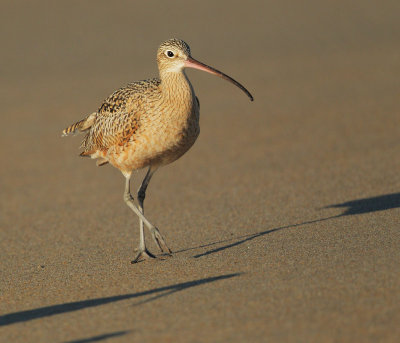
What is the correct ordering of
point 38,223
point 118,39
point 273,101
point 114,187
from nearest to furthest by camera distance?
1. point 38,223
2. point 114,187
3. point 273,101
4. point 118,39

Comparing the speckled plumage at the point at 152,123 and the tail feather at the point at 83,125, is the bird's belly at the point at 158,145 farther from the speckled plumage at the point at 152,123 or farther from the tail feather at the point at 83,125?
the tail feather at the point at 83,125

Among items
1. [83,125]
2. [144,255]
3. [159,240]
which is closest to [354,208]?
[159,240]

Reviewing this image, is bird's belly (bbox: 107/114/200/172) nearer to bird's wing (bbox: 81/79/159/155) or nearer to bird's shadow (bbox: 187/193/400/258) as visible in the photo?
bird's wing (bbox: 81/79/159/155)

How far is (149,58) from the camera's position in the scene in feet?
63.7

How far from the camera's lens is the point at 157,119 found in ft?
19.1

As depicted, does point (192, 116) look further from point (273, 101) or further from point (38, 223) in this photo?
point (273, 101)

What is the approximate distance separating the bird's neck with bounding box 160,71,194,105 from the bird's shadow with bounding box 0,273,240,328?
1.57 m

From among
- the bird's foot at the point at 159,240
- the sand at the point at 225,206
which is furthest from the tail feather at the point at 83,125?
the bird's foot at the point at 159,240

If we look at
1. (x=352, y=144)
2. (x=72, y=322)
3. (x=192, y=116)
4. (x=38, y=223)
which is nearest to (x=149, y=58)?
(x=352, y=144)

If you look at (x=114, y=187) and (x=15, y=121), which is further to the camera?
(x=15, y=121)

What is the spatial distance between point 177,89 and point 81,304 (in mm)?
1958

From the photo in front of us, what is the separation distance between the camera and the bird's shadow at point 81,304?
4.77 metres

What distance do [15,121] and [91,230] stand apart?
7134 mm

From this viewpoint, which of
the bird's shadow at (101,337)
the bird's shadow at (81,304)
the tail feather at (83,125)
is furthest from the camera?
the tail feather at (83,125)
